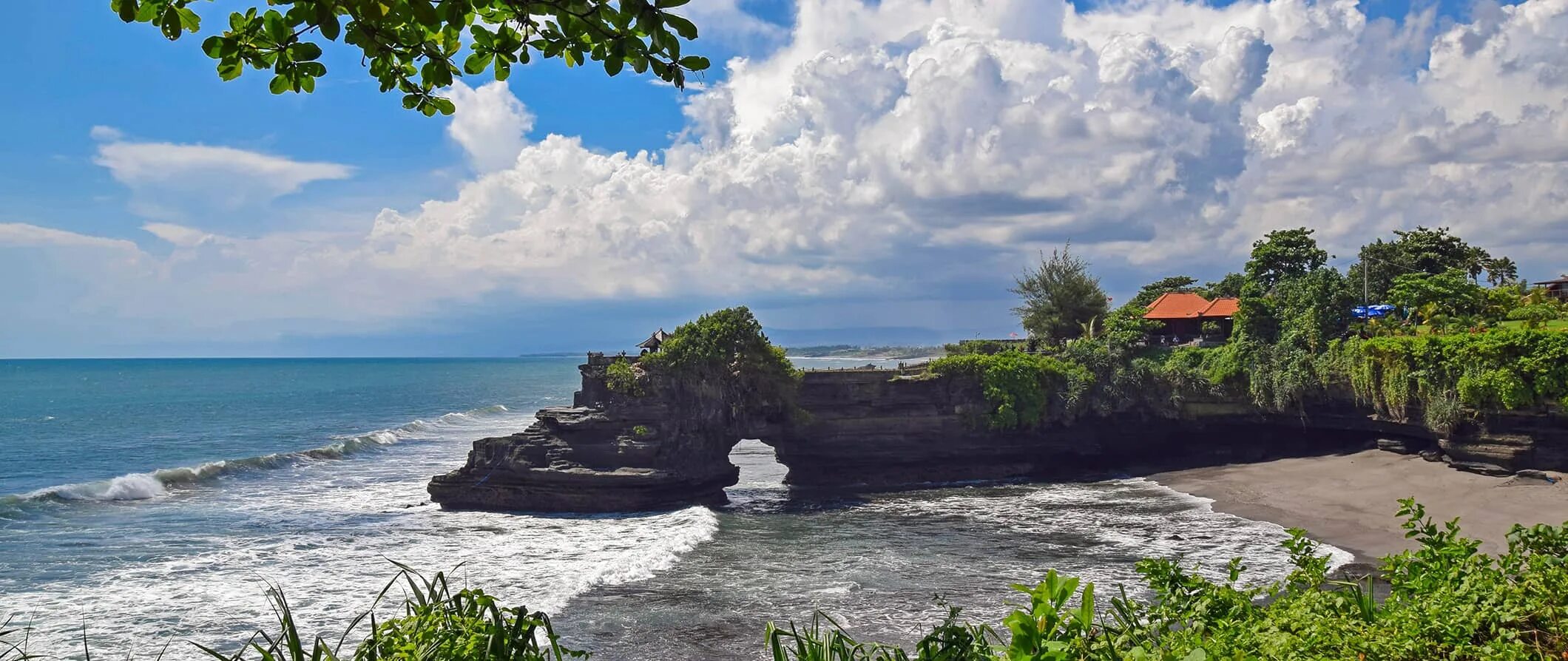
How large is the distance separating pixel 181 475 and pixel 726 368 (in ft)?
66.1

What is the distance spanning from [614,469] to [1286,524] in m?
17.6

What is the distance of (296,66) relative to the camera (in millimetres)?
3168

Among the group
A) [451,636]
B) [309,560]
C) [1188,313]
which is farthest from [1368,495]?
[309,560]

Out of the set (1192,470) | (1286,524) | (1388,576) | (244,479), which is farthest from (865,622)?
(244,479)

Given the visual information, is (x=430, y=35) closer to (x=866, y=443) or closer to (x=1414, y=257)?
(x=866, y=443)

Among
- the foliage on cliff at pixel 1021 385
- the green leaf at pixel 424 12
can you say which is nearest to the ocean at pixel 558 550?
the foliage on cliff at pixel 1021 385

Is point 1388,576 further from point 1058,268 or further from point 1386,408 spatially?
point 1058,268

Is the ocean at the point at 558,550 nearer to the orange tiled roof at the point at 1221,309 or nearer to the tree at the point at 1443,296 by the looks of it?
the tree at the point at 1443,296

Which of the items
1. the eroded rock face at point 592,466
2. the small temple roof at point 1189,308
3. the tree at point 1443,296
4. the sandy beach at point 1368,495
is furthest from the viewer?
the small temple roof at point 1189,308

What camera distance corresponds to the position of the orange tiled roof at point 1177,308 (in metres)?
37.0

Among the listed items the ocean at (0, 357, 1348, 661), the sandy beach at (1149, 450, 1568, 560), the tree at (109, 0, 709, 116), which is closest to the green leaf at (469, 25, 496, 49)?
the tree at (109, 0, 709, 116)

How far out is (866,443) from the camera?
1197 inches

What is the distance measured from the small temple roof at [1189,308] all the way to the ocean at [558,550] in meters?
11.8

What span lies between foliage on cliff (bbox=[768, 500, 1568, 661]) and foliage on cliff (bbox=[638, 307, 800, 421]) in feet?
77.9
